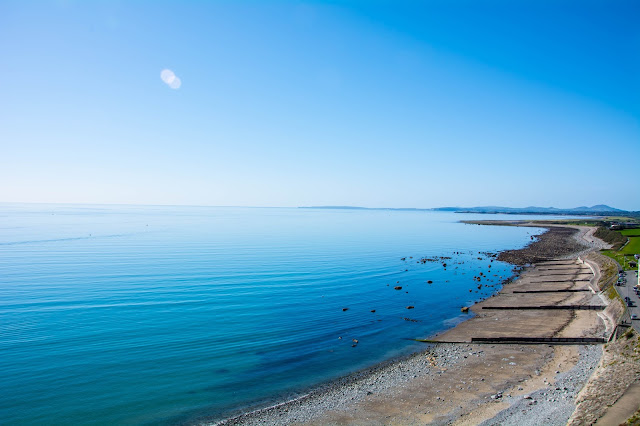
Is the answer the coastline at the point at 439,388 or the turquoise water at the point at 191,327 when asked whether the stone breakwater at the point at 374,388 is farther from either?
the turquoise water at the point at 191,327

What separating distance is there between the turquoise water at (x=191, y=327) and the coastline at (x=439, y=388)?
1787mm

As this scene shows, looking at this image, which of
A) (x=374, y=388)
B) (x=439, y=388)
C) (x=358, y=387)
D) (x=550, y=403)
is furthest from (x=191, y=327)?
(x=550, y=403)

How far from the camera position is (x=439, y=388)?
67.9 ft

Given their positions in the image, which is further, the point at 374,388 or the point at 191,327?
the point at 191,327

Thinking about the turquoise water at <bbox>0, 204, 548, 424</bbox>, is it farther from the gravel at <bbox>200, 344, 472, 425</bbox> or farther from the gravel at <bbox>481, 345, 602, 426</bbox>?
the gravel at <bbox>481, 345, 602, 426</bbox>

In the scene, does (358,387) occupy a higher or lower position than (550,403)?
lower

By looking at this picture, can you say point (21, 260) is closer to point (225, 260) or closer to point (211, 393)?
point (225, 260)

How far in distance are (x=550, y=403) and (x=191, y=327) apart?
26106 mm

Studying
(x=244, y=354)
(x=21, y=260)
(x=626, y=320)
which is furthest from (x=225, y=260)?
(x=626, y=320)

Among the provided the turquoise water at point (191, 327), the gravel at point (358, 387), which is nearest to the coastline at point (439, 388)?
the gravel at point (358, 387)

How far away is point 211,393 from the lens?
68.0 feet

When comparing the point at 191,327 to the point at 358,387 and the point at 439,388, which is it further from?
the point at 439,388

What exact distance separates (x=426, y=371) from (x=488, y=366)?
4128 mm

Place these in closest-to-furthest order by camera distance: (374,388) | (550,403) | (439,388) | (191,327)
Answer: (550,403), (439,388), (374,388), (191,327)
